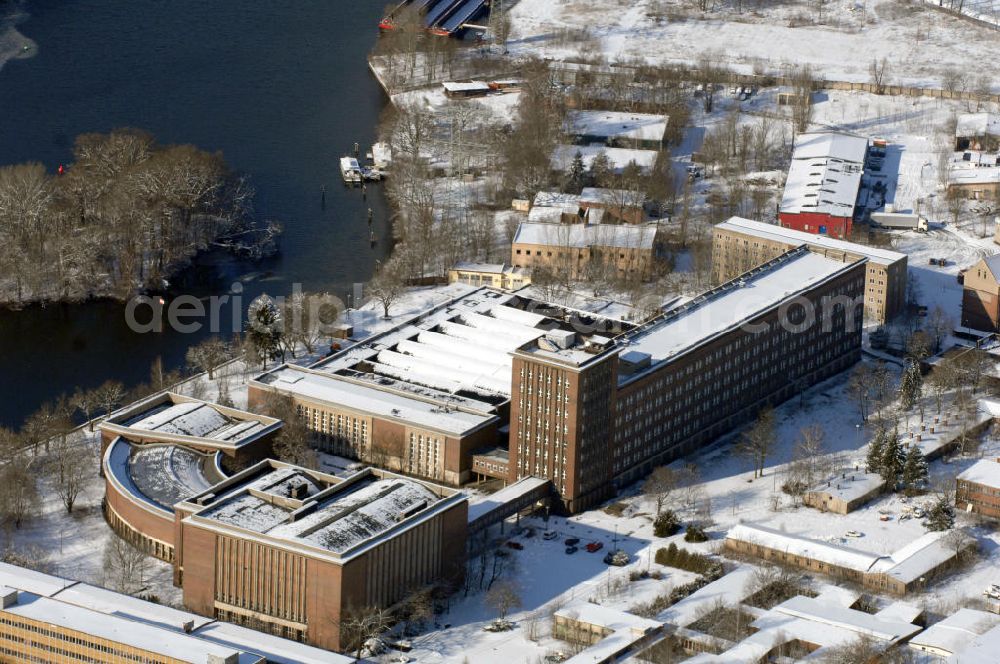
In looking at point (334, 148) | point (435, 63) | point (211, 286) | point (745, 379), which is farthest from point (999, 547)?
point (435, 63)

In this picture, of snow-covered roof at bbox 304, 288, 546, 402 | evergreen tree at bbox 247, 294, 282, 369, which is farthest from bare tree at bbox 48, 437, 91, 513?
evergreen tree at bbox 247, 294, 282, 369

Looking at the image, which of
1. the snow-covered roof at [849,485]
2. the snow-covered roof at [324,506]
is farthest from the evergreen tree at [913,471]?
the snow-covered roof at [324,506]

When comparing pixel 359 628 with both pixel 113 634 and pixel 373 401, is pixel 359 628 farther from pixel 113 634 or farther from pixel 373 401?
pixel 373 401

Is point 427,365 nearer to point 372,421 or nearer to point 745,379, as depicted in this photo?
point 372,421

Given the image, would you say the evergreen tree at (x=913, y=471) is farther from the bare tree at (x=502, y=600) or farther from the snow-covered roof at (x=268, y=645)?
the snow-covered roof at (x=268, y=645)

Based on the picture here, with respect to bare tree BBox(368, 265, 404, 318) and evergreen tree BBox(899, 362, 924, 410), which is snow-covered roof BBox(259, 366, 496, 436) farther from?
evergreen tree BBox(899, 362, 924, 410)
